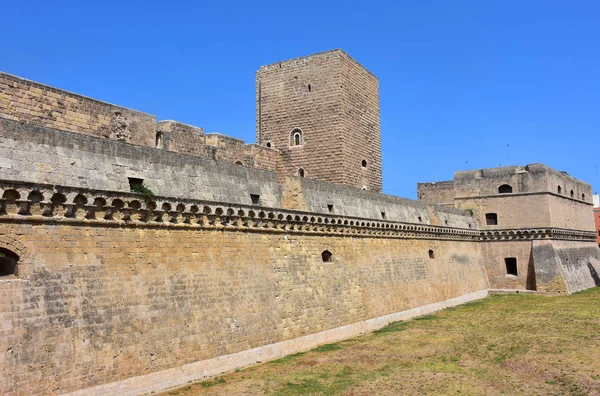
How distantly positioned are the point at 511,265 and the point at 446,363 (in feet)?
57.9

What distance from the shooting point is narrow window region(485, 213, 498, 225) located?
94.2 ft

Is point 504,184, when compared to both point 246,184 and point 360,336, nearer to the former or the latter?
point 360,336

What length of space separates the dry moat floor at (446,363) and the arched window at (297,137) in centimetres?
818

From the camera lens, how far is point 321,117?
20.9 metres

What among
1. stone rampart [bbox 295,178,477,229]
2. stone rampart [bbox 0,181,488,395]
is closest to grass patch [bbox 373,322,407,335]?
stone rampart [bbox 0,181,488,395]

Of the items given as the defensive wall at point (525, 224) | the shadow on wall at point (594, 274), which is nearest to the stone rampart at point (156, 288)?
the defensive wall at point (525, 224)

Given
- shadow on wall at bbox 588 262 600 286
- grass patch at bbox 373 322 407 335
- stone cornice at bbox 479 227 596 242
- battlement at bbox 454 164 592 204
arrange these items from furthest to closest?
shadow on wall at bbox 588 262 600 286
battlement at bbox 454 164 592 204
stone cornice at bbox 479 227 596 242
grass patch at bbox 373 322 407 335

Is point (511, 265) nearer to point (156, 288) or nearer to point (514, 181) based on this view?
point (514, 181)

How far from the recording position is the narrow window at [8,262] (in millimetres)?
8375

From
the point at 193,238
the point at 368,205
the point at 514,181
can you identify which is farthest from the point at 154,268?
the point at 514,181

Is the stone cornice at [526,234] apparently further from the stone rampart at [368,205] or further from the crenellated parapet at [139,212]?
the crenellated parapet at [139,212]

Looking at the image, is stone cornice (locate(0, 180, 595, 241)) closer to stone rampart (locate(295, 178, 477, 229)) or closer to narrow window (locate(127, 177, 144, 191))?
narrow window (locate(127, 177, 144, 191))

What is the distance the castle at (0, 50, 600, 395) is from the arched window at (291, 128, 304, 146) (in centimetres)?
6

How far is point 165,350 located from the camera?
1016 cm
